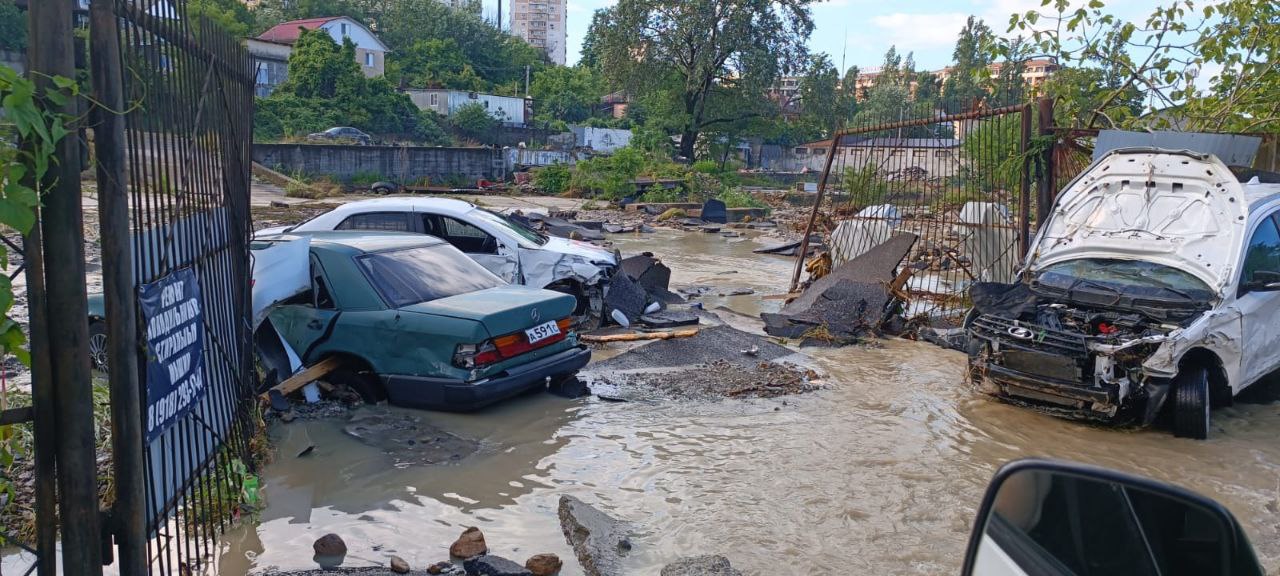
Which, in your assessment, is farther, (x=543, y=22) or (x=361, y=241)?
(x=543, y=22)

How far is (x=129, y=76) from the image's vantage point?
11.7 ft

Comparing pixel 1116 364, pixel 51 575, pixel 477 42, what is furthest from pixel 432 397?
pixel 477 42

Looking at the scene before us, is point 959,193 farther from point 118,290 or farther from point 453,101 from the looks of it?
point 453,101

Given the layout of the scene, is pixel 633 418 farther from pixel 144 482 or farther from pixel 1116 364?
pixel 144 482

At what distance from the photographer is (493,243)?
36.2 ft

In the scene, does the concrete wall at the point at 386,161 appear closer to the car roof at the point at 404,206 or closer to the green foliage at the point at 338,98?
the green foliage at the point at 338,98

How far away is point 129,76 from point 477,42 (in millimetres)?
81815

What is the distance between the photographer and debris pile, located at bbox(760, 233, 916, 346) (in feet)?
37.2

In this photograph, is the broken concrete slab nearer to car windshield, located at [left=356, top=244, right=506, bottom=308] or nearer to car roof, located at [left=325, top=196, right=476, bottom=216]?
car roof, located at [left=325, top=196, right=476, bottom=216]

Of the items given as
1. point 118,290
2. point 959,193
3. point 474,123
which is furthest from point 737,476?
point 474,123

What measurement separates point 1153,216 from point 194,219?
7929 millimetres

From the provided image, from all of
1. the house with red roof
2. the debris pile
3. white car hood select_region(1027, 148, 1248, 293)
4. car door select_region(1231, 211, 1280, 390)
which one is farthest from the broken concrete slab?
the house with red roof

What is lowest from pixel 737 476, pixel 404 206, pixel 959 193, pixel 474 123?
pixel 737 476

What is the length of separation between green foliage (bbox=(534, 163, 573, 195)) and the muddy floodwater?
31676 mm
